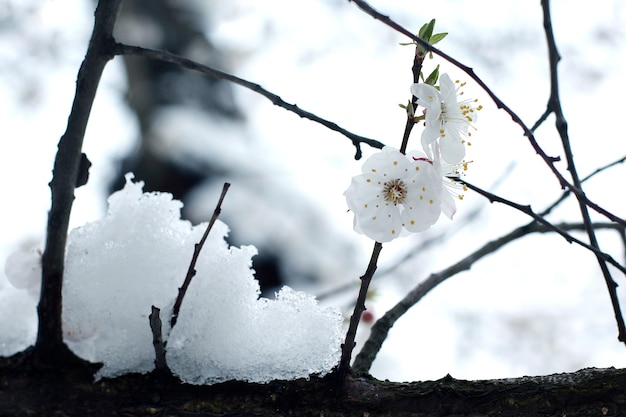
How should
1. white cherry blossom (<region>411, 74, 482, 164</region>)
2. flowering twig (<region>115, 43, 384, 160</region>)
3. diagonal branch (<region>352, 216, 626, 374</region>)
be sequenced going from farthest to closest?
diagonal branch (<region>352, 216, 626, 374</region>) < white cherry blossom (<region>411, 74, 482, 164</region>) < flowering twig (<region>115, 43, 384, 160</region>)

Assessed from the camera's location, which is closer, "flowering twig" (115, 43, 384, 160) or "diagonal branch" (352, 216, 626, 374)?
"flowering twig" (115, 43, 384, 160)

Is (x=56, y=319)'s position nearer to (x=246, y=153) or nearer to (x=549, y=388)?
(x=549, y=388)

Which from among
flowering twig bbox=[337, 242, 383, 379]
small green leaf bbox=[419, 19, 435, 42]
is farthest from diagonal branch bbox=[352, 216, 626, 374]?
small green leaf bbox=[419, 19, 435, 42]

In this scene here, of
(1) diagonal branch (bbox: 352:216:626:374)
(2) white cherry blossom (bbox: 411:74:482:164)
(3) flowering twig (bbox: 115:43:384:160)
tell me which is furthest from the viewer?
(1) diagonal branch (bbox: 352:216:626:374)

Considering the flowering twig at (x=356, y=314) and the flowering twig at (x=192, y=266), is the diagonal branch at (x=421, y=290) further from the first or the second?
the flowering twig at (x=192, y=266)

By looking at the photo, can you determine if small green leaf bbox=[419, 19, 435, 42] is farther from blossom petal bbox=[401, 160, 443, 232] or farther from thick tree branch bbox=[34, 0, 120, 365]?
thick tree branch bbox=[34, 0, 120, 365]

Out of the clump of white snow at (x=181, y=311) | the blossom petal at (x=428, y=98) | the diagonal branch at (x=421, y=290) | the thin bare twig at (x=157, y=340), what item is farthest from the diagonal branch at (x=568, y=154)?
the thin bare twig at (x=157, y=340)

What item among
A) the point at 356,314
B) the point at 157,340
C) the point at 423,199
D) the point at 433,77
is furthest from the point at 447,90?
the point at 157,340
